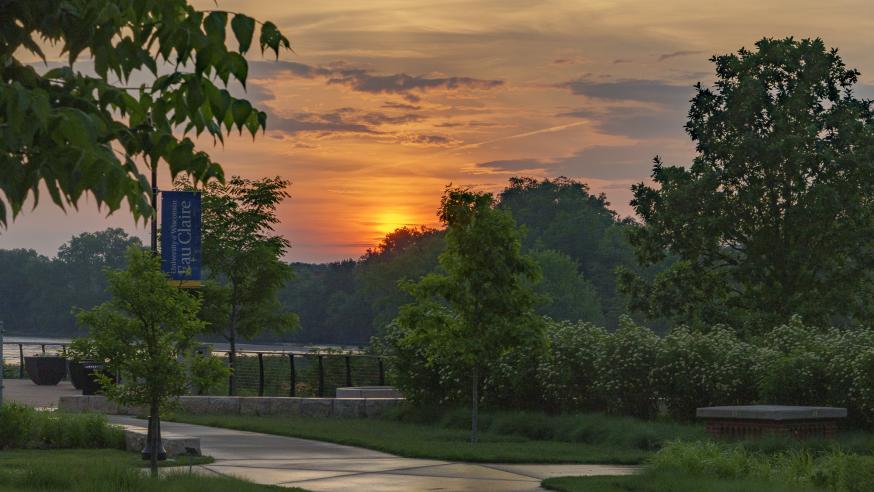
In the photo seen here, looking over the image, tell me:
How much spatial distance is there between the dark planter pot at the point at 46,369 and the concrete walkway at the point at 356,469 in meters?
24.7

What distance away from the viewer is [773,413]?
20.8 meters

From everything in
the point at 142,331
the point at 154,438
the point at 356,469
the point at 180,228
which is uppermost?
the point at 180,228

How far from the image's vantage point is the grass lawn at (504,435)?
2064 cm

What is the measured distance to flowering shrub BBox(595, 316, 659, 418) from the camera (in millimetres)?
25766

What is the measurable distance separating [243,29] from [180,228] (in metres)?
21.2

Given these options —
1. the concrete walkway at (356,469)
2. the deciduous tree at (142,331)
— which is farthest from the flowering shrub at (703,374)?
the deciduous tree at (142,331)

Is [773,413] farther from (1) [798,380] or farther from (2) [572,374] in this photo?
(2) [572,374]

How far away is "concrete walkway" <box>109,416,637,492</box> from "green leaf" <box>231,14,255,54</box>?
10995 mm

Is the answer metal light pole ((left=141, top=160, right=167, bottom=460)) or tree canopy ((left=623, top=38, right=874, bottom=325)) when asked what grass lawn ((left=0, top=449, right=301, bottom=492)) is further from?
tree canopy ((left=623, top=38, right=874, bottom=325))

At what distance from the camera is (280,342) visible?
170 meters

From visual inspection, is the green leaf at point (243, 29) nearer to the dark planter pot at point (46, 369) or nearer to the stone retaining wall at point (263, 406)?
the stone retaining wall at point (263, 406)

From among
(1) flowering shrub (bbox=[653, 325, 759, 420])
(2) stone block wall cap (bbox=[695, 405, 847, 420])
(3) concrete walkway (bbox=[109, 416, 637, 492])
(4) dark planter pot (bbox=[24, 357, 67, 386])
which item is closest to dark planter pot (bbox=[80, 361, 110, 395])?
(4) dark planter pot (bbox=[24, 357, 67, 386])

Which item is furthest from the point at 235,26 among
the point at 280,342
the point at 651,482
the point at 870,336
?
the point at 280,342

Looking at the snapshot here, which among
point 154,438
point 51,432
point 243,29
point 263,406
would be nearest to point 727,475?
point 154,438
